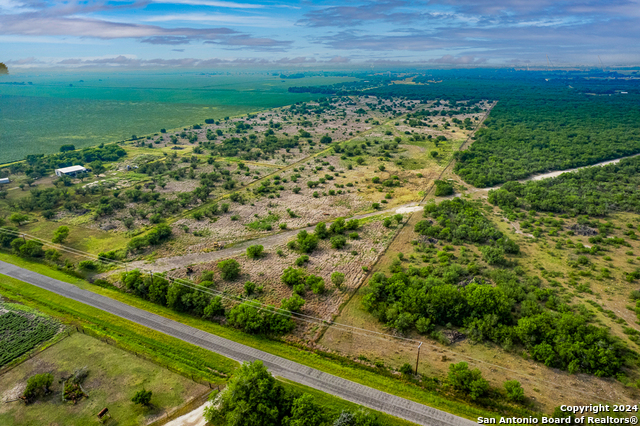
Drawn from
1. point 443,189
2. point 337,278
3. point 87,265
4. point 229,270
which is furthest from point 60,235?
point 443,189

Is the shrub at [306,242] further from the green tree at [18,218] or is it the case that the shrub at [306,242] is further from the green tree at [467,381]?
the green tree at [18,218]

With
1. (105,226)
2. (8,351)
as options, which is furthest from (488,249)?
(105,226)

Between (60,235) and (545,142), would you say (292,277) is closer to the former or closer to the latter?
(60,235)

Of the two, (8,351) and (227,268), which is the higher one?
(227,268)

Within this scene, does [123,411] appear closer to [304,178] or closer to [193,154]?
[304,178]

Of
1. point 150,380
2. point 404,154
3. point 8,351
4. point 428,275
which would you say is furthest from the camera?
point 404,154

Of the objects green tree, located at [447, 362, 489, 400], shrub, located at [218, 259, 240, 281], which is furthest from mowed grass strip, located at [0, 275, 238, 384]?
green tree, located at [447, 362, 489, 400]

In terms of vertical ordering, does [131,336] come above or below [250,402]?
below
